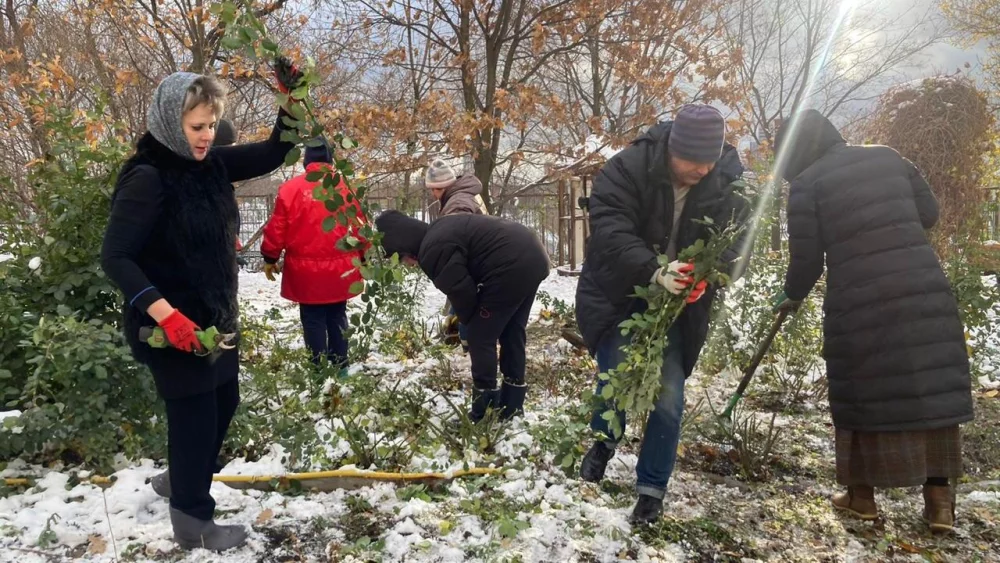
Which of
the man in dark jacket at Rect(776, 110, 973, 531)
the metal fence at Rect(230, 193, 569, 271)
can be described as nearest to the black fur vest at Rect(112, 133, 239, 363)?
the man in dark jacket at Rect(776, 110, 973, 531)

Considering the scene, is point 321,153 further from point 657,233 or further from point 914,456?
point 914,456

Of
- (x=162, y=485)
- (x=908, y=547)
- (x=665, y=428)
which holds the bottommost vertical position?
(x=908, y=547)

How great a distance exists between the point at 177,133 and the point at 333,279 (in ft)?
6.59

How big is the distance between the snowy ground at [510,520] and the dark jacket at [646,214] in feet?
2.18

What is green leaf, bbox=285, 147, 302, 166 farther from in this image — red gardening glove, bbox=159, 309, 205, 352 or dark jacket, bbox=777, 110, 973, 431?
dark jacket, bbox=777, 110, 973, 431

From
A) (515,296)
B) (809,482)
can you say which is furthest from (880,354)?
(515,296)

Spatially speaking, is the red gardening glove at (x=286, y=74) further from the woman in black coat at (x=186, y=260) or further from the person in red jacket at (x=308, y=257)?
the person in red jacket at (x=308, y=257)

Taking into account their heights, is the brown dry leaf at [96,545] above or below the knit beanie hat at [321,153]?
below

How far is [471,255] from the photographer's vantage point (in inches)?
120

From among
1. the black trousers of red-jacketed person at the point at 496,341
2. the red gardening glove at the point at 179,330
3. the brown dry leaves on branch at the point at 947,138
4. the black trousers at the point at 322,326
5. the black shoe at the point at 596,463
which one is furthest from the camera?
the brown dry leaves on branch at the point at 947,138

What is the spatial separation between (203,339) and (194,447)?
50 cm

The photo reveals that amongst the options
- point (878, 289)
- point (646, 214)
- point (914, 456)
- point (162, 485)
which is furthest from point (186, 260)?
point (914, 456)

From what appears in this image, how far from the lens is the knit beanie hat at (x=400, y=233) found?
2.96 meters

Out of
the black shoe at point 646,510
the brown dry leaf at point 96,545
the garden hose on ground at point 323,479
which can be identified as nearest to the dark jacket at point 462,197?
the garden hose on ground at point 323,479
